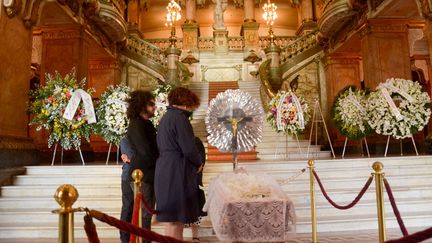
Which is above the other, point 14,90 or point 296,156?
point 14,90

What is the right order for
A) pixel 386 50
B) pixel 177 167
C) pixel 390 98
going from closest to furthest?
pixel 177 167 → pixel 390 98 → pixel 386 50

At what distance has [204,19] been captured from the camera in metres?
23.5

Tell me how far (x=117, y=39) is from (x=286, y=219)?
38.6 feet

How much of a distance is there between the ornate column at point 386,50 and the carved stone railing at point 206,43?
29.3ft

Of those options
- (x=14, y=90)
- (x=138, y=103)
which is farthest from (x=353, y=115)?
(x=14, y=90)

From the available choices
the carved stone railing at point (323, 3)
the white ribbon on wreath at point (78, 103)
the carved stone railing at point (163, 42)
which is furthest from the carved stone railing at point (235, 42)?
the white ribbon on wreath at point (78, 103)

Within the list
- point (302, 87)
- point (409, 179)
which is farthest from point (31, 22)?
point (302, 87)

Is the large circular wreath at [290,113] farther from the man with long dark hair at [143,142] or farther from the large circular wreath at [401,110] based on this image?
the man with long dark hair at [143,142]

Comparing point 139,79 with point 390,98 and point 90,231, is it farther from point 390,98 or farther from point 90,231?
point 90,231

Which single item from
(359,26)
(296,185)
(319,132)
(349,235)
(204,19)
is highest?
(204,19)

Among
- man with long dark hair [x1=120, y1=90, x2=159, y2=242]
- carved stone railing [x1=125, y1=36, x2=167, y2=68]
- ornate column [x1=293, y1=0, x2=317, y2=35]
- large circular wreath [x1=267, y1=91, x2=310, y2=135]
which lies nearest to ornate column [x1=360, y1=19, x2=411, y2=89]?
large circular wreath [x1=267, y1=91, x2=310, y2=135]

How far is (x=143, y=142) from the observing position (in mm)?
3588

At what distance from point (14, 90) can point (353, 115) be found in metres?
7.12

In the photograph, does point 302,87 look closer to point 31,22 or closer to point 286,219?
point 31,22
